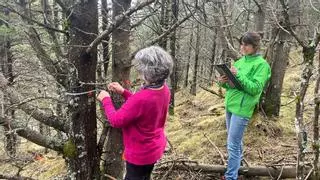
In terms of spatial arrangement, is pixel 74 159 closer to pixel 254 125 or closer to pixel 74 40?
pixel 74 40

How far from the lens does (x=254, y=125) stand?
7430 mm

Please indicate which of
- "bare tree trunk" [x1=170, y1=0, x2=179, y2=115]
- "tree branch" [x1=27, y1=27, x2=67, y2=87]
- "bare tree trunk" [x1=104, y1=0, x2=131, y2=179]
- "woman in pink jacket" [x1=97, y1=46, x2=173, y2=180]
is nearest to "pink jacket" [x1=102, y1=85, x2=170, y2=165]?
"woman in pink jacket" [x1=97, y1=46, x2=173, y2=180]

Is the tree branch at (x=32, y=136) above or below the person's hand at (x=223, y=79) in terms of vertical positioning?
below

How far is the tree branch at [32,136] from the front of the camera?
3488mm

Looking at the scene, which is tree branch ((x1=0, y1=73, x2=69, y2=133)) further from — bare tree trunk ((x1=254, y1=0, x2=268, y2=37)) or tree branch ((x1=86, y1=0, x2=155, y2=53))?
bare tree trunk ((x1=254, y1=0, x2=268, y2=37))

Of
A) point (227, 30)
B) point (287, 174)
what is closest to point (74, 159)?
point (287, 174)

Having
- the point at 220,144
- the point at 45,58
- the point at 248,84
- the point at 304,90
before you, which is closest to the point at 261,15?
the point at 220,144

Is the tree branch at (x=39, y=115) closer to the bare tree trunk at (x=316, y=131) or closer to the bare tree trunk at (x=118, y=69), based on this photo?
the bare tree trunk at (x=118, y=69)

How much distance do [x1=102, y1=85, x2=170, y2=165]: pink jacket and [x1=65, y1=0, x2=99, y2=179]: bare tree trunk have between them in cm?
37

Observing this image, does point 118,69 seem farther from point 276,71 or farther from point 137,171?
point 276,71

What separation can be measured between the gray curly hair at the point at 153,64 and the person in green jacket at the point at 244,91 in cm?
152

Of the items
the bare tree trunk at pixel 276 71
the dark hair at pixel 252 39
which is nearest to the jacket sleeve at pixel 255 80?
the dark hair at pixel 252 39

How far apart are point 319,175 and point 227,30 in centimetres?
395

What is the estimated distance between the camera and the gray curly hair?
3.09 m
